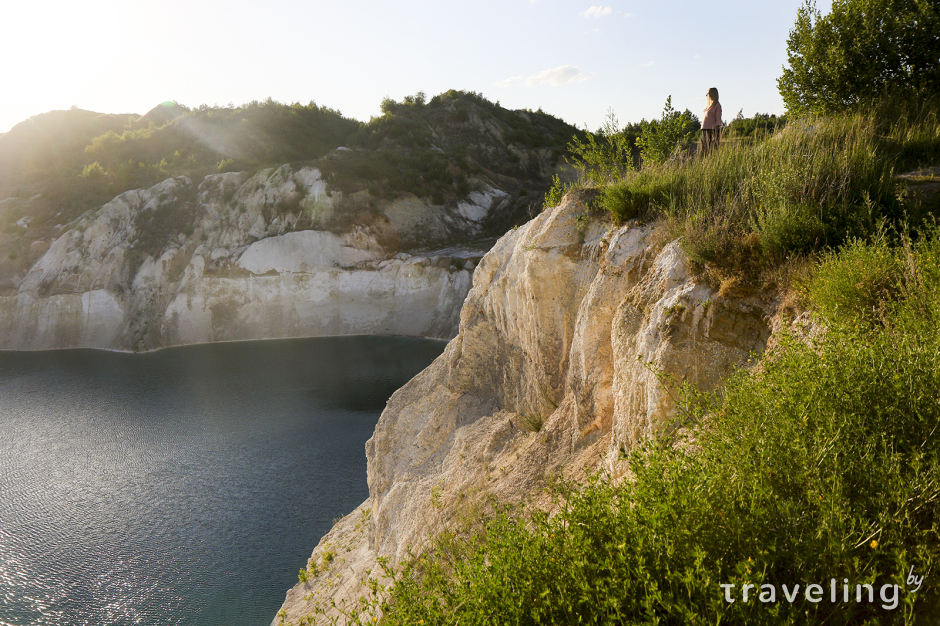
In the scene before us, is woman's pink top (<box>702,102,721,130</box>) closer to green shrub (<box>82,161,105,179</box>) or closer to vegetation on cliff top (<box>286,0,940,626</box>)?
vegetation on cliff top (<box>286,0,940,626</box>)

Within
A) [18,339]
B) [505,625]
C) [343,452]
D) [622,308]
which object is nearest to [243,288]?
[18,339]

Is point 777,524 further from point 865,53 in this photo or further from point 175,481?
point 175,481

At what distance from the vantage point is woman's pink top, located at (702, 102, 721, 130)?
8516 mm

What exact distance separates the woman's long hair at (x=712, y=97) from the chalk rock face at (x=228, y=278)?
23470 mm

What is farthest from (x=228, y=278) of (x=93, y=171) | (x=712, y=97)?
(x=712, y=97)

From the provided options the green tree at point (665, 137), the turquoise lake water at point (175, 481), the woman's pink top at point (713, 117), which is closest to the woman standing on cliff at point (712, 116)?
the woman's pink top at point (713, 117)

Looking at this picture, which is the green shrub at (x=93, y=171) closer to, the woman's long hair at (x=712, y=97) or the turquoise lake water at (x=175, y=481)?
the turquoise lake water at (x=175, y=481)

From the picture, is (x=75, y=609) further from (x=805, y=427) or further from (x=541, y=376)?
(x=805, y=427)

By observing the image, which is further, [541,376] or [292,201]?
[292,201]

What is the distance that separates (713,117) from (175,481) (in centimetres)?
1600

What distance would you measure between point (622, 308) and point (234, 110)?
54.0m

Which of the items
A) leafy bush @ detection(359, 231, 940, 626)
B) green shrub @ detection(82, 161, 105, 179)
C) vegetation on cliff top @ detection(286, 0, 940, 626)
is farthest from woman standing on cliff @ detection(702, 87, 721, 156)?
green shrub @ detection(82, 161, 105, 179)

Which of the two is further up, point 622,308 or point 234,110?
point 234,110

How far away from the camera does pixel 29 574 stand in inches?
447
